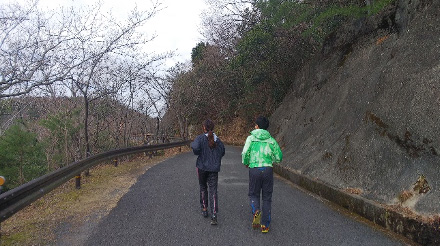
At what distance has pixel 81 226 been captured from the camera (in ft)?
18.1

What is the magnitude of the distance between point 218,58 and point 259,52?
39.5 ft

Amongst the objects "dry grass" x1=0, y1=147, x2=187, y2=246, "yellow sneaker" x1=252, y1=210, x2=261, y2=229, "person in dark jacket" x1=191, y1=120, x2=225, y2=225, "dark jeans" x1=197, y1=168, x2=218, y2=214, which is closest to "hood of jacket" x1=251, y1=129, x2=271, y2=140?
"person in dark jacket" x1=191, y1=120, x2=225, y2=225

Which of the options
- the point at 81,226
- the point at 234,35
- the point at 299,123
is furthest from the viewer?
the point at 234,35

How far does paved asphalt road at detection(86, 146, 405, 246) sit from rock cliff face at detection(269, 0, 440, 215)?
3.20 ft

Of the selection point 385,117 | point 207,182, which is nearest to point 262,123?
point 207,182

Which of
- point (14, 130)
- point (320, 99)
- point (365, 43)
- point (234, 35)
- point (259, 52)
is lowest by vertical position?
point (14, 130)

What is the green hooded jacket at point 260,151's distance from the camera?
5.54 m

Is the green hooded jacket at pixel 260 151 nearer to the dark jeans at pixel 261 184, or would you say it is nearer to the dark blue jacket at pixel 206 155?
the dark jeans at pixel 261 184

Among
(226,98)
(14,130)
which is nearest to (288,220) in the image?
(14,130)

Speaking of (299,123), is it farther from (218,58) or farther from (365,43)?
(218,58)

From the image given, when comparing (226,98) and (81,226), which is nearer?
(81,226)

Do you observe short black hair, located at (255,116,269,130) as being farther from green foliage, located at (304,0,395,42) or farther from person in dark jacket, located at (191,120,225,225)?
green foliage, located at (304,0,395,42)

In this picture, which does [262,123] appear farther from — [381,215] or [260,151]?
[381,215]

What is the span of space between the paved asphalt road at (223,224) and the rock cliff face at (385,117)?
98 cm
